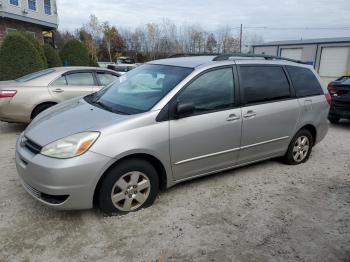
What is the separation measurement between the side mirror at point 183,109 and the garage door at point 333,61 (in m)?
32.9

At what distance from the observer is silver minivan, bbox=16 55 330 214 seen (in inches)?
124

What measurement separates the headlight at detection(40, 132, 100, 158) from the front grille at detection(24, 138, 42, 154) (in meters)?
0.09

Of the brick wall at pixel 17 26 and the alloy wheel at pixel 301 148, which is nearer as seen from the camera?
the alloy wheel at pixel 301 148

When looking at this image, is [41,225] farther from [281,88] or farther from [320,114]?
[320,114]

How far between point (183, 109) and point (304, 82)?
259 centimetres

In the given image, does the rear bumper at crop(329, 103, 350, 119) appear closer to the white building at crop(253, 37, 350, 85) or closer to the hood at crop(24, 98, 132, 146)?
the hood at crop(24, 98, 132, 146)

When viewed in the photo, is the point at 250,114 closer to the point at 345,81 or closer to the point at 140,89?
the point at 140,89

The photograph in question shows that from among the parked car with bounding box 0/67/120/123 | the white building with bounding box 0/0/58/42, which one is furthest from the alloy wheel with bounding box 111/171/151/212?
the white building with bounding box 0/0/58/42

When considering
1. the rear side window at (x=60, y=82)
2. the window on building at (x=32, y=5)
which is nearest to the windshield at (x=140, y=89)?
the rear side window at (x=60, y=82)

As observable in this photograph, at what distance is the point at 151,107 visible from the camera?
11.8 feet

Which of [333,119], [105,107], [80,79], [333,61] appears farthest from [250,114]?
[333,61]

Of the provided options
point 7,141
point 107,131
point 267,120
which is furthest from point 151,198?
point 7,141

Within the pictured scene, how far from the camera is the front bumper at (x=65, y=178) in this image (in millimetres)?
3035

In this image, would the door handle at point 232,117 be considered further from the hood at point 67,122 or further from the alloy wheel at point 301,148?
the alloy wheel at point 301,148
